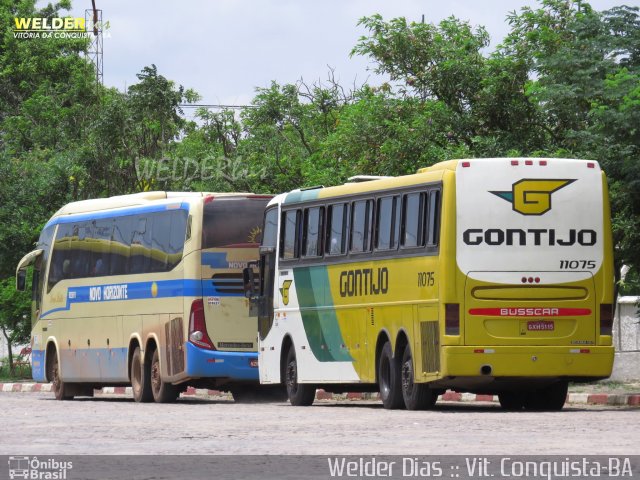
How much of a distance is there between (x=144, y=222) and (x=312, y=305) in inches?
177

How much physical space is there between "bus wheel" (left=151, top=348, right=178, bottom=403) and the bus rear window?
Result: 100 inches

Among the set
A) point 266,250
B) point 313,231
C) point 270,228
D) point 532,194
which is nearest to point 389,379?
point 313,231

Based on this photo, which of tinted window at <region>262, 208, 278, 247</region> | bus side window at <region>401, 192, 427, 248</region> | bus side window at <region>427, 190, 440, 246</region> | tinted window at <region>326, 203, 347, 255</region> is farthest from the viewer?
tinted window at <region>262, 208, 278, 247</region>

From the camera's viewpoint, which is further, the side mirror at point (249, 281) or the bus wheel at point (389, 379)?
the side mirror at point (249, 281)

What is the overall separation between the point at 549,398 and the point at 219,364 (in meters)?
6.44

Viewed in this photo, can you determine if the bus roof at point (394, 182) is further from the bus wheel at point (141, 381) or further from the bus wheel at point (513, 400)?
the bus wheel at point (141, 381)

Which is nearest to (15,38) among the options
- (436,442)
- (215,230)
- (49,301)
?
(49,301)

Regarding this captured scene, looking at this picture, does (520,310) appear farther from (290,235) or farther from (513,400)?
(290,235)

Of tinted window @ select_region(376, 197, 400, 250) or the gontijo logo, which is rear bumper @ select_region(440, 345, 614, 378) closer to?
the gontijo logo

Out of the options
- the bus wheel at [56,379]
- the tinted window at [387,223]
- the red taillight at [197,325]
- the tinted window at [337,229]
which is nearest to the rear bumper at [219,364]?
the red taillight at [197,325]

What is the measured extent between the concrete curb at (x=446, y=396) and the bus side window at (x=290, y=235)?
4.64 m

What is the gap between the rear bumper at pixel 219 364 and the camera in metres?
27.2

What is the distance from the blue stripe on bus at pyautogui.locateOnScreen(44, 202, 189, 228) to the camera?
28.2 meters

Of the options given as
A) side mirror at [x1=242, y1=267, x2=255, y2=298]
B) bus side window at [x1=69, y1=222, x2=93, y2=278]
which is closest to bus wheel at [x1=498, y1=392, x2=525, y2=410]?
side mirror at [x1=242, y1=267, x2=255, y2=298]
